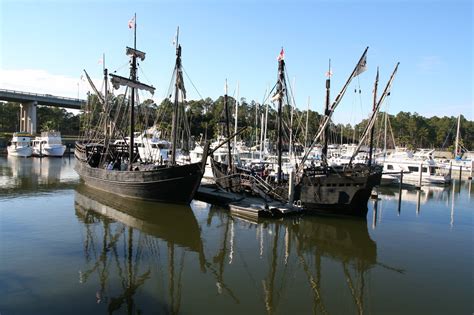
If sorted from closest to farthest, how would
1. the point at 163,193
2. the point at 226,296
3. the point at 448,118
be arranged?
the point at 226,296, the point at 163,193, the point at 448,118

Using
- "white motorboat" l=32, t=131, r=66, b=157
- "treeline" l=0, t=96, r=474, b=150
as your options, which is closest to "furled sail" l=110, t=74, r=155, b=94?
"white motorboat" l=32, t=131, r=66, b=157

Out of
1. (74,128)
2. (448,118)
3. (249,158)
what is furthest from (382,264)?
(448,118)

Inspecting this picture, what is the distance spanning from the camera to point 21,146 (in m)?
75.7

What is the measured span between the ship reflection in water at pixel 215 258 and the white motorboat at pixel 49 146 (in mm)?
54970

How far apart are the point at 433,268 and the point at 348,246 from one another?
4.40 m

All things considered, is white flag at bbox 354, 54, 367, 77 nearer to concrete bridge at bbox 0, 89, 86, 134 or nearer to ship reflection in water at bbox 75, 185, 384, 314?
ship reflection in water at bbox 75, 185, 384, 314

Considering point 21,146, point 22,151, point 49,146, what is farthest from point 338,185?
point 21,146

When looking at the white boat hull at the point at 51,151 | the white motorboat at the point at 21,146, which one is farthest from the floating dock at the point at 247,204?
the white motorboat at the point at 21,146

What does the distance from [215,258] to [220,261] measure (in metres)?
0.49

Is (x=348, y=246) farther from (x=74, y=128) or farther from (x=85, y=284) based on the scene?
(x=74, y=128)

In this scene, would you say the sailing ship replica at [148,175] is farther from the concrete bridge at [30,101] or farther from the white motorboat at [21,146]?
the concrete bridge at [30,101]

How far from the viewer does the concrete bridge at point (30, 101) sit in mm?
94537

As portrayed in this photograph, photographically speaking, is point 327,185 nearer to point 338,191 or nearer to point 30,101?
point 338,191

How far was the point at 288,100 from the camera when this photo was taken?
2922 cm
